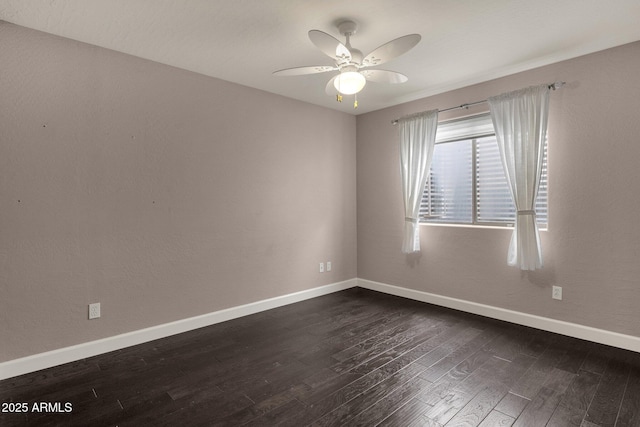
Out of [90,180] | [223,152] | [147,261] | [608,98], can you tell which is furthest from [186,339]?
[608,98]

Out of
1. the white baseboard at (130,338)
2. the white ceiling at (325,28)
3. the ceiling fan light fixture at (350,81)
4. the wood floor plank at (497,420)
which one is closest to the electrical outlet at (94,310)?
the white baseboard at (130,338)

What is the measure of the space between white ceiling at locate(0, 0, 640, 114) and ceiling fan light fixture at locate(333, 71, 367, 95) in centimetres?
39

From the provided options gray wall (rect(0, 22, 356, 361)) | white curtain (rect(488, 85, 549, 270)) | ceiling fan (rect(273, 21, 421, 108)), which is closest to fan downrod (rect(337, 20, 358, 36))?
ceiling fan (rect(273, 21, 421, 108))

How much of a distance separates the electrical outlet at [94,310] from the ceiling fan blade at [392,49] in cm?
277

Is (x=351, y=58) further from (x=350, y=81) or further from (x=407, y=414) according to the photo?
(x=407, y=414)

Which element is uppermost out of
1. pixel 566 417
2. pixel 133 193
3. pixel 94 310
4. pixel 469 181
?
pixel 469 181

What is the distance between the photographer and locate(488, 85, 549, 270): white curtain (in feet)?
10.2

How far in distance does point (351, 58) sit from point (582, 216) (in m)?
2.41

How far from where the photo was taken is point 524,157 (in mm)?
3180

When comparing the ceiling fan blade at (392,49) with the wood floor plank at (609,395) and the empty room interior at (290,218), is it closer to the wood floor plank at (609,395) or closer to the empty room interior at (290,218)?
the empty room interior at (290,218)

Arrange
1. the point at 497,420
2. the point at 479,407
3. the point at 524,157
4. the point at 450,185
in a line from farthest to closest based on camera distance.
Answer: the point at 450,185 < the point at 524,157 < the point at 479,407 < the point at 497,420

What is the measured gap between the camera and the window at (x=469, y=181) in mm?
3512

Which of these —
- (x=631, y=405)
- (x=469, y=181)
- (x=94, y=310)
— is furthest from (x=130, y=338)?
(x=469, y=181)

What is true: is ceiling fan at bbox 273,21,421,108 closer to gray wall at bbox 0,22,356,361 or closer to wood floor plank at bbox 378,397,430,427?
gray wall at bbox 0,22,356,361
